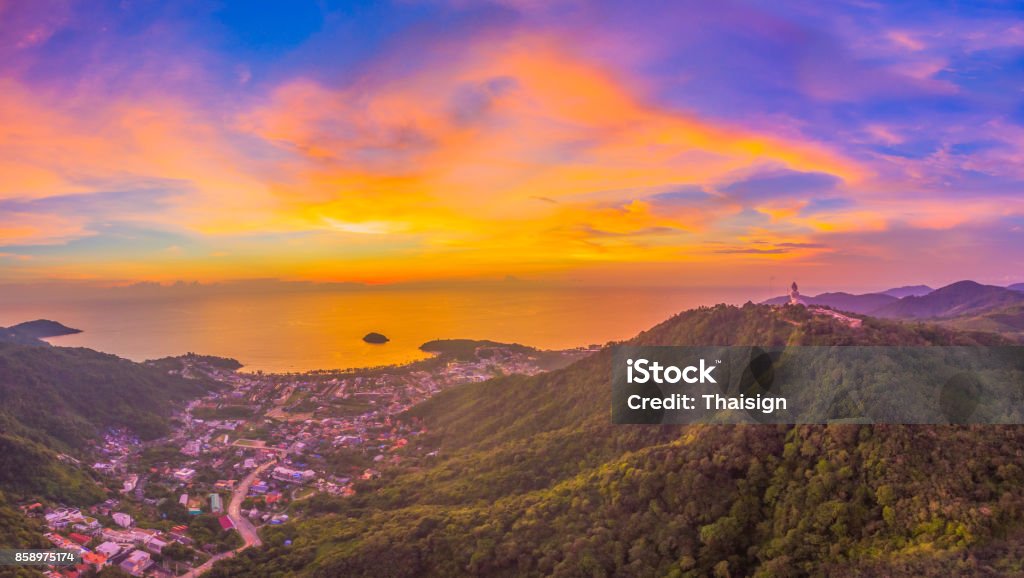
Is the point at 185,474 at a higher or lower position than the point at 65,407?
lower

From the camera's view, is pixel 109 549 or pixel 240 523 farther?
pixel 240 523

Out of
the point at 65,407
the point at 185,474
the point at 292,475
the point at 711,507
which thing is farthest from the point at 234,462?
the point at 711,507

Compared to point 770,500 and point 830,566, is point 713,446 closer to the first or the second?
point 770,500

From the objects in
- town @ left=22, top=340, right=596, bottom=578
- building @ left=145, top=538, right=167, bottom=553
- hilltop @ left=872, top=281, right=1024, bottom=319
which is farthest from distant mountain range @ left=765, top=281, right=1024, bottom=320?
building @ left=145, top=538, right=167, bottom=553

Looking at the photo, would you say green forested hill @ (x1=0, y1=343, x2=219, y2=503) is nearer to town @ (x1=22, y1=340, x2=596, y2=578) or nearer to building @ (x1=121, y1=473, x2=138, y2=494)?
town @ (x1=22, y1=340, x2=596, y2=578)

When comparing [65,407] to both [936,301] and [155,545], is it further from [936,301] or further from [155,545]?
[936,301]
